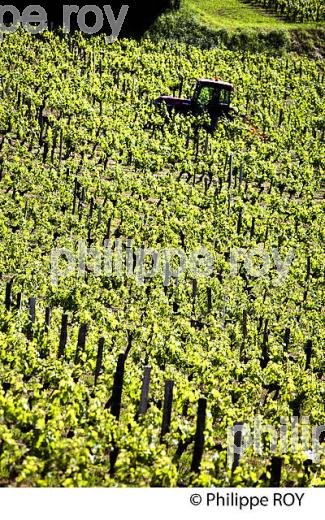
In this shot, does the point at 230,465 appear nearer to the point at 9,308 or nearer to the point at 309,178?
the point at 9,308

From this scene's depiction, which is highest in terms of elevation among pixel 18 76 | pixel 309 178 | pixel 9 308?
pixel 18 76

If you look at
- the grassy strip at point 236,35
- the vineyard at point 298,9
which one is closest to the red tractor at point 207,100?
the grassy strip at point 236,35

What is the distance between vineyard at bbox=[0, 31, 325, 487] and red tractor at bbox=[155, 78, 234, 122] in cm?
62

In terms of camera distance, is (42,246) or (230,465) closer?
(230,465)

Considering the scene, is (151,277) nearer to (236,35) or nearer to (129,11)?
(236,35)

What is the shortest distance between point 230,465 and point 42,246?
26.9 ft

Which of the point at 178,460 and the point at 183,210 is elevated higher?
the point at 183,210

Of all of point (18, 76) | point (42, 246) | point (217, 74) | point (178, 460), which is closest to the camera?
point (178, 460)

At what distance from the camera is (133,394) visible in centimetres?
1098

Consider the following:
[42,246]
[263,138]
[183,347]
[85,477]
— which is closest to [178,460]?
[85,477]

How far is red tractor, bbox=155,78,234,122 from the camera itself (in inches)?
1003

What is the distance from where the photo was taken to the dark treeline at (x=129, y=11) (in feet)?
108

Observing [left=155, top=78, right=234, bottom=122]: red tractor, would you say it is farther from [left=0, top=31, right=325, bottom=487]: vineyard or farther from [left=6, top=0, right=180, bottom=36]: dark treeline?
[left=6, top=0, right=180, bottom=36]: dark treeline

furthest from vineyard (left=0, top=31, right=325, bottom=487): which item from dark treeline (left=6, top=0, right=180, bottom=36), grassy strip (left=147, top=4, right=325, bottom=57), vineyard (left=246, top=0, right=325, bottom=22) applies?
vineyard (left=246, top=0, right=325, bottom=22)
